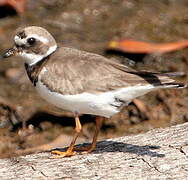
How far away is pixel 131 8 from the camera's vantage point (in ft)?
37.1

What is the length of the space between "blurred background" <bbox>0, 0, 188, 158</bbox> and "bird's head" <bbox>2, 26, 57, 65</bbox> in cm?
155

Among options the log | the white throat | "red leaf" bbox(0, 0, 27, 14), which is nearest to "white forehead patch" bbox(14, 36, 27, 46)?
the white throat

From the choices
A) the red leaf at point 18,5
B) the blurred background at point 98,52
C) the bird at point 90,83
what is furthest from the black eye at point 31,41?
the red leaf at point 18,5

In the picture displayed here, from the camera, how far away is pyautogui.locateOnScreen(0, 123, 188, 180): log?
5.45m

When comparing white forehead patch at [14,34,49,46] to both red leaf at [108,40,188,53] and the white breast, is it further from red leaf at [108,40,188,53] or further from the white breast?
red leaf at [108,40,188,53]

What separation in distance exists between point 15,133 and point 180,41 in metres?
3.41

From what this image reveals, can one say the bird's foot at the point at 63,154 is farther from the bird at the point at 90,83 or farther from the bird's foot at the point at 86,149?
the bird's foot at the point at 86,149

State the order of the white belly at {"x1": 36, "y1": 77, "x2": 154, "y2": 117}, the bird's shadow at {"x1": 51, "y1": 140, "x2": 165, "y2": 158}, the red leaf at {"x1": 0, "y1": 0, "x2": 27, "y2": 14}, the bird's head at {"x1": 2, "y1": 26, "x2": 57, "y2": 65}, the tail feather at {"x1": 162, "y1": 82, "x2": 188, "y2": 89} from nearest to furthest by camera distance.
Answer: the tail feather at {"x1": 162, "y1": 82, "x2": 188, "y2": 89} → the bird's shadow at {"x1": 51, "y1": 140, "x2": 165, "y2": 158} → the white belly at {"x1": 36, "y1": 77, "x2": 154, "y2": 117} → the bird's head at {"x1": 2, "y1": 26, "x2": 57, "y2": 65} → the red leaf at {"x1": 0, "y1": 0, "x2": 27, "y2": 14}

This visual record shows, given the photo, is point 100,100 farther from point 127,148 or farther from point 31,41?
point 31,41

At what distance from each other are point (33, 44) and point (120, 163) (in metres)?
1.67

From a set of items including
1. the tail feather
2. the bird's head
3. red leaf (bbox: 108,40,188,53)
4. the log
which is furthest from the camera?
red leaf (bbox: 108,40,188,53)

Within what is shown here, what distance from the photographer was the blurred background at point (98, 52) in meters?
8.38

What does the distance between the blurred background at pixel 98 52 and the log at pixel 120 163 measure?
136cm

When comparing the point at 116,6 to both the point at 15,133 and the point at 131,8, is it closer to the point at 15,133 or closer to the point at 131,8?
the point at 131,8
